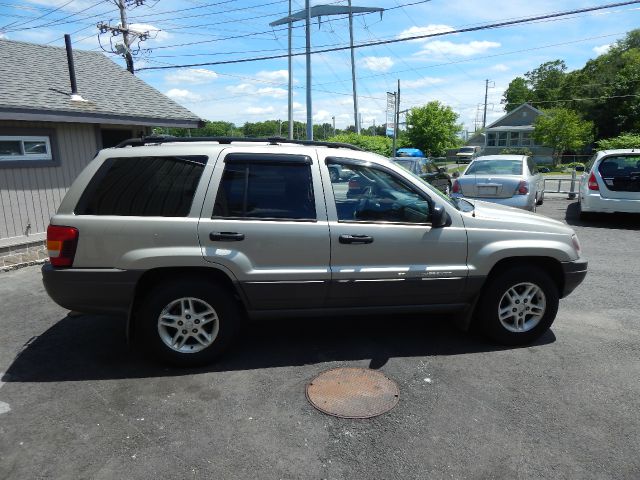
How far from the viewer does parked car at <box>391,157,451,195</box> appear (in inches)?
450

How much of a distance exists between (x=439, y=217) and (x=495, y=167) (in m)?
7.31

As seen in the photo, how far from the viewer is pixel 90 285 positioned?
338 cm

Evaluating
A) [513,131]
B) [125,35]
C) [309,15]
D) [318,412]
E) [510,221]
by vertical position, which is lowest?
[318,412]

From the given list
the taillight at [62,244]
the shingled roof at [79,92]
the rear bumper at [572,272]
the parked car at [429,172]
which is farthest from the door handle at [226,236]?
the parked car at [429,172]

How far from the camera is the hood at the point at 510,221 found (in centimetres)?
378

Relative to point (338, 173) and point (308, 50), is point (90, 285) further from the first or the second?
point (308, 50)

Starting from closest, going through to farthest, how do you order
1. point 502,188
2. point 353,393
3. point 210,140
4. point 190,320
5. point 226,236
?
point 353,393, point 226,236, point 190,320, point 210,140, point 502,188

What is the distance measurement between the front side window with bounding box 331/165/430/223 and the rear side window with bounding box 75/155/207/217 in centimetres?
124

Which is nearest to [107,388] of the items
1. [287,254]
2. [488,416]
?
[287,254]

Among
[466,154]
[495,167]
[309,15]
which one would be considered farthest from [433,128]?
[495,167]

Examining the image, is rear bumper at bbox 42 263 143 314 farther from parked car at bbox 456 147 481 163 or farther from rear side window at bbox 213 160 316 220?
parked car at bbox 456 147 481 163

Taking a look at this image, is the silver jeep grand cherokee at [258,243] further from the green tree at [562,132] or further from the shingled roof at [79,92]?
the green tree at [562,132]

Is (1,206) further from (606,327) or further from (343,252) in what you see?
(606,327)

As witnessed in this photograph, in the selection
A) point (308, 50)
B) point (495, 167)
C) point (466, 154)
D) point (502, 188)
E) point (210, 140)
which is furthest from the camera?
point (466, 154)
